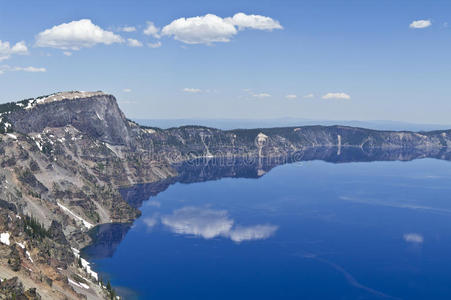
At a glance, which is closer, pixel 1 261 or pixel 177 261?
pixel 1 261

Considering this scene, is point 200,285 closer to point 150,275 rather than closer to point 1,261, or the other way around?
point 150,275

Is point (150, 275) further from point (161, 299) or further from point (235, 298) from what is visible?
point (235, 298)

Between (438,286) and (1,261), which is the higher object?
(1,261)

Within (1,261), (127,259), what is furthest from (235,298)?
(1,261)

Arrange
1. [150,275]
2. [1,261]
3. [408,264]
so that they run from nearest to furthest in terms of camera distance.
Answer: [1,261] → [150,275] → [408,264]

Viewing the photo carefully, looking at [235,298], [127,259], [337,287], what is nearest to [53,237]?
[127,259]

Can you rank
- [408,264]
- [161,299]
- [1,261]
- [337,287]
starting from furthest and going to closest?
[408,264]
[337,287]
[161,299]
[1,261]

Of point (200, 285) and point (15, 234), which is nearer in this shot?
point (15, 234)

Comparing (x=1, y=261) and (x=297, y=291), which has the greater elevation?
(x=1, y=261)

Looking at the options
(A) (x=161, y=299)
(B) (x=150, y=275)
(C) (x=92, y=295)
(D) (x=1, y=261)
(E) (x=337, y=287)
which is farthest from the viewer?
(B) (x=150, y=275)
